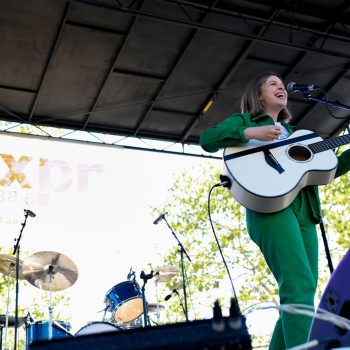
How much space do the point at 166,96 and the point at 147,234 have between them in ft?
20.9

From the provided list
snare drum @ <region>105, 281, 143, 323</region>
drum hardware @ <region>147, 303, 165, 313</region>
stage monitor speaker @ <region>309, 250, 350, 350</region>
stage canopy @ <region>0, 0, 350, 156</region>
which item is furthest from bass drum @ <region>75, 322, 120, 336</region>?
stage monitor speaker @ <region>309, 250, 350, 350</region>

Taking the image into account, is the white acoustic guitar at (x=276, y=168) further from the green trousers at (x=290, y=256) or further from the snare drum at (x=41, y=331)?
the snare drum at (x=41, y=331)

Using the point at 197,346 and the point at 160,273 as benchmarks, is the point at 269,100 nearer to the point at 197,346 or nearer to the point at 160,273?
the point at 197,346

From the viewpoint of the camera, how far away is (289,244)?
8.39 ft

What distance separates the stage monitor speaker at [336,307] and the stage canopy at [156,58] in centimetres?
523

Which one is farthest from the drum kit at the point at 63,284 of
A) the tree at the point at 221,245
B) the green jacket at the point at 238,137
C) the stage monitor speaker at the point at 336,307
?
the tree at the point at 221,245

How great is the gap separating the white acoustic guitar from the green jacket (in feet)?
0.17

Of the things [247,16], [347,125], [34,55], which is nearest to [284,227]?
[247,16]

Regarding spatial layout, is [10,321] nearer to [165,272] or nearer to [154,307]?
[154,307]

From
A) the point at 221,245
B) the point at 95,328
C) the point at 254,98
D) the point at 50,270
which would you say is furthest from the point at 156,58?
the point at 221,245

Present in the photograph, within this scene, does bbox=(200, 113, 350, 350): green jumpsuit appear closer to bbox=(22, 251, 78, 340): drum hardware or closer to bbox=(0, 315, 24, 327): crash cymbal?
bbox=(22, 251, 78, 340): drum hardware

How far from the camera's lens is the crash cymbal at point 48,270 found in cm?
Answer: 679

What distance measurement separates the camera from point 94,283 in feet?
51.6

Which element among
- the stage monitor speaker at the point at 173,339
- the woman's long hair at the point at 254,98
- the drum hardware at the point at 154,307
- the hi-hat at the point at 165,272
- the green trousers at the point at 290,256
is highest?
the hi-hat at the point at 165,272
